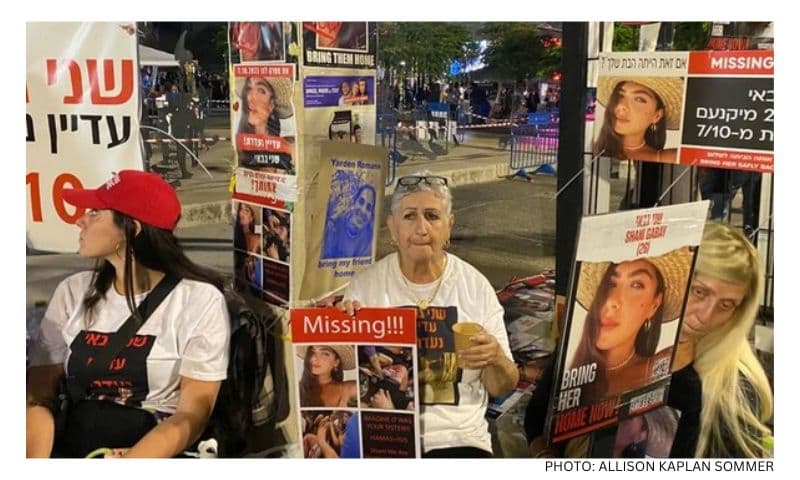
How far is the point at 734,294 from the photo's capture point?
3332 mm

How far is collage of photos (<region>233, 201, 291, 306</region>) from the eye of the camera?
3256 millimetres

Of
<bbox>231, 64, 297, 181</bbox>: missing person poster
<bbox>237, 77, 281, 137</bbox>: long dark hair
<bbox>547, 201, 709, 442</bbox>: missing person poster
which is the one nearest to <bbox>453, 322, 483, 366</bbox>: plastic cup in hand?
<bbox>547, 201, 709, 442</bbox>: missing person poster

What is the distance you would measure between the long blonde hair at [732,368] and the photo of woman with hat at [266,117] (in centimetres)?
164

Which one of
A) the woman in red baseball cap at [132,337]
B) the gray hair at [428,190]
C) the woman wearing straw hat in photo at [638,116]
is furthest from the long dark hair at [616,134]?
the woman in red baseball cap at [132,337]

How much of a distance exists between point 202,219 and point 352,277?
0.61 metres

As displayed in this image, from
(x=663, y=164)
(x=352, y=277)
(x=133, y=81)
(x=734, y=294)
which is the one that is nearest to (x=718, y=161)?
(x=663, y=164)

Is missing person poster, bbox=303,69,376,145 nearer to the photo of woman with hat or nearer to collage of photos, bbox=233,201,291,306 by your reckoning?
the photo of woman with hat

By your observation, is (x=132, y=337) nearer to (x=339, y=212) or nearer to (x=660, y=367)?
(x=339, y=212)

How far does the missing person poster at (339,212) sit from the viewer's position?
3.19 m

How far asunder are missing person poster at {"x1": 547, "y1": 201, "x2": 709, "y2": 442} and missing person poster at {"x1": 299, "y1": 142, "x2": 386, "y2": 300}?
0.79 m

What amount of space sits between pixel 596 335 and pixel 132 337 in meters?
1.75

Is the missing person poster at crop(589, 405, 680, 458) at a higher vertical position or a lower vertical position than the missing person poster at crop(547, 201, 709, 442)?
lower
